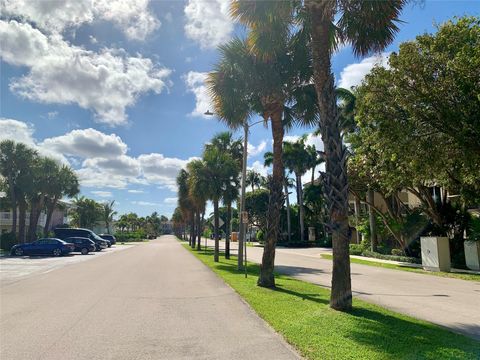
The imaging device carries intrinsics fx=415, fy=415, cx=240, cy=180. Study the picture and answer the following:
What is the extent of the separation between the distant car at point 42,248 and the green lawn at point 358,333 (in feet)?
92.0

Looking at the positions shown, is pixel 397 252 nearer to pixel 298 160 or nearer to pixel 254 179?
pixel 298 160

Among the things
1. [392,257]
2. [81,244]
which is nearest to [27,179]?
[81,244]

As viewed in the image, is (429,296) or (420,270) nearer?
(429,296)

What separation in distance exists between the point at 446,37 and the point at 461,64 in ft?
6.48

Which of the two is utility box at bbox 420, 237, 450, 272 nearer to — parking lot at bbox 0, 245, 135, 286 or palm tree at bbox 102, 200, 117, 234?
parking lot at bbox 0, 245, 135, 286

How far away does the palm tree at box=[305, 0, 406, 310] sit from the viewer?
923cm

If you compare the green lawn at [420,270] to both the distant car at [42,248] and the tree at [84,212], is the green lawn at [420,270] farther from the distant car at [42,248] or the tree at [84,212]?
the tree at [84,212]

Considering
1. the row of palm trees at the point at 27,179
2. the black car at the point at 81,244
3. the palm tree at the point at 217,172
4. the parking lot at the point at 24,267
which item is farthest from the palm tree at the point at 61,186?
the palm tree at the point at 217,172

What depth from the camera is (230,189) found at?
28922 millimetres

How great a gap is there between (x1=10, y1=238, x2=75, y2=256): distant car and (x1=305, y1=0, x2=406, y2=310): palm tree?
30.3 metres

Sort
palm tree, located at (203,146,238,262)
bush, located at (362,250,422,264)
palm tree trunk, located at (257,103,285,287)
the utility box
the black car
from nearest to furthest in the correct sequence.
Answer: palm tree trunk, located at (257,103,285,287)
the utility box
bush, located at (362,250,422,264)
palm tree, located at (203,146,238,262)
the black car

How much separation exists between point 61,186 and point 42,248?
12977mm

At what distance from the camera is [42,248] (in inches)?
1332

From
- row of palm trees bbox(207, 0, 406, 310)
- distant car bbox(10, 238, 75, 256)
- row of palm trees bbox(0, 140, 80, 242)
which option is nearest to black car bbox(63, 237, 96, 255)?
distant car bbox(10, 238, 75, 256)
